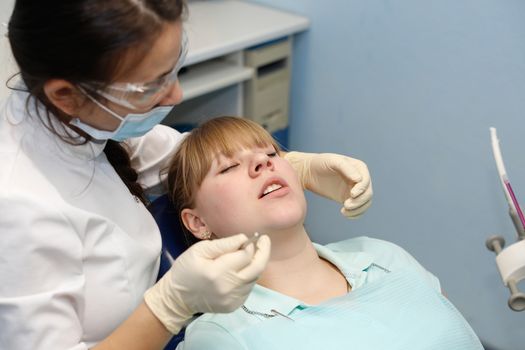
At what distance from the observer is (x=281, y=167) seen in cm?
136

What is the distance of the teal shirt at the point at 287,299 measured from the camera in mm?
1186

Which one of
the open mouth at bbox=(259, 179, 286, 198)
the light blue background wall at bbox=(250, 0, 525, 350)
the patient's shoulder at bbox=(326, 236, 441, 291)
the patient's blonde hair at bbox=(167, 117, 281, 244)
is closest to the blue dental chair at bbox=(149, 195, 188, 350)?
the patient's blonde hair at bbox=(167, 117, 281, 244)

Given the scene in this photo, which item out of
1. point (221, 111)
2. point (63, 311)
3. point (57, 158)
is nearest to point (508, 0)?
point (221, 111)

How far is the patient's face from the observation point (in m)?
1.27

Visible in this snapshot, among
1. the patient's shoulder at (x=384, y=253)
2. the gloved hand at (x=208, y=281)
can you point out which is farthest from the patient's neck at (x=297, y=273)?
the gloved hand at (x=208, y=281)

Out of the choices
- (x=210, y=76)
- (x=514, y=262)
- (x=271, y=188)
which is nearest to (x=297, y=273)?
(x=271, y=188)

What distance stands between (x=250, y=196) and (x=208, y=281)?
29 cm

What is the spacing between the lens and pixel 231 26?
2.12 meters

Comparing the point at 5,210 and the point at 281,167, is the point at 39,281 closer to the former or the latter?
the point at 5,210

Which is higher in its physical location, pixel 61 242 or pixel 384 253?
pixel 61 242

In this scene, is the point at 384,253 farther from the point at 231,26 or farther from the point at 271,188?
the point at 231,26

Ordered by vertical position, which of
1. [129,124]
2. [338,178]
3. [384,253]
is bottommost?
[384,253]

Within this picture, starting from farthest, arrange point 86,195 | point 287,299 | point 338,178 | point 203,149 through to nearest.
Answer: point 338,178 < point 203,149 < point 287,299 < point 86,195

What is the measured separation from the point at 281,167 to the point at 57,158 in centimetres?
47
